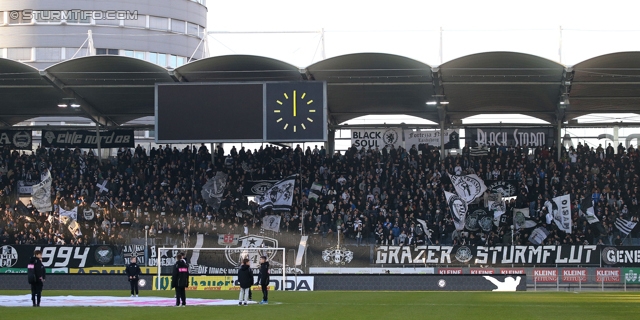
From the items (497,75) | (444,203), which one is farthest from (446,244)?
(497,75)

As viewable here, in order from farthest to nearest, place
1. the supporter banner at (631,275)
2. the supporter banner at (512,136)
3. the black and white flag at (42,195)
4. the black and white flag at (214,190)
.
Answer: the supporter banner at (512,136), the black and white flag at (214,190), the black and white flag at (42,195), the supporter banner at (631,275)

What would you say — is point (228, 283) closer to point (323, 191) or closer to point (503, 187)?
point (323, 191)

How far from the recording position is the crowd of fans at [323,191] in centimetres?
4003

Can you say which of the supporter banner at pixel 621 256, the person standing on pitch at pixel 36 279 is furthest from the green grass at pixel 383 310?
the supporter banner at pixel 621 256

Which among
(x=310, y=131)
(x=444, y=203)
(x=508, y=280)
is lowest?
(x=508, y=280)

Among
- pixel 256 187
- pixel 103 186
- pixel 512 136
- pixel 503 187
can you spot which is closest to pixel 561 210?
pixel 503 187

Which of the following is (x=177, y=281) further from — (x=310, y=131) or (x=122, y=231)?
(x=122, y=231)

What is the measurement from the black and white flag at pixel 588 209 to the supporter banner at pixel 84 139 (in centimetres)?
2483

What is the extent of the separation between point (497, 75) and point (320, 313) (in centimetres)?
2212

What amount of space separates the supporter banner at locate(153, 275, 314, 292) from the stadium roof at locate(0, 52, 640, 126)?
9815mm

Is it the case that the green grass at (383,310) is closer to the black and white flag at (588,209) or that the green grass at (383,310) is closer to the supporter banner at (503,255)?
the supporter banner at (503,255)

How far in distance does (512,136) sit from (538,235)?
904 centimetres

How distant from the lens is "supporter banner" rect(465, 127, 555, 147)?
47031mm

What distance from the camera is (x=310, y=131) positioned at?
36781 millimetres
